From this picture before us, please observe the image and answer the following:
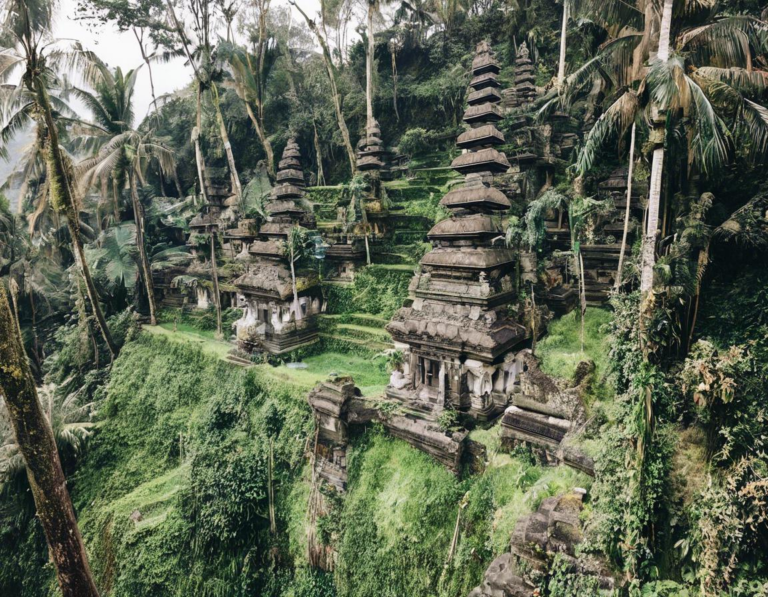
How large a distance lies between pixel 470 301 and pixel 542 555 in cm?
446

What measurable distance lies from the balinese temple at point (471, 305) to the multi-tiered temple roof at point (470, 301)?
0.8 inches

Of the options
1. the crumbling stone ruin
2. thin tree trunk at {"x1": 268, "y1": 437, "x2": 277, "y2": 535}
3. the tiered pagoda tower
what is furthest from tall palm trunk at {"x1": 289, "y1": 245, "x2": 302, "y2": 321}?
the tiered pagoda tower

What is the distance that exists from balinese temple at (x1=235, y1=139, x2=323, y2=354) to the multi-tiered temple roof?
17.1 ft

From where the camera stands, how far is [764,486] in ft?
13.9

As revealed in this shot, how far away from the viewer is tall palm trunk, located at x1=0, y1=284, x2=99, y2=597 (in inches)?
253

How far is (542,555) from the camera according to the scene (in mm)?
5109

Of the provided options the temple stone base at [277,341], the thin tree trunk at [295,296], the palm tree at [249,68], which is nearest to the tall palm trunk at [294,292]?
the thin tree trunk at [295,296]

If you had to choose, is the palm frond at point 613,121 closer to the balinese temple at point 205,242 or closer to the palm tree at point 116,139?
the balinese temple at point 205,242

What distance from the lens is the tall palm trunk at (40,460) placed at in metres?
6.42

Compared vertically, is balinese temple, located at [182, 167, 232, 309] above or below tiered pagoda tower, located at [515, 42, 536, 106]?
below

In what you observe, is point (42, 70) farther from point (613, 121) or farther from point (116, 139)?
point (613, 121)

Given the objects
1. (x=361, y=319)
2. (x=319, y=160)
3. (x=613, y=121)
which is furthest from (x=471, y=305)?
(x=319, y=160)

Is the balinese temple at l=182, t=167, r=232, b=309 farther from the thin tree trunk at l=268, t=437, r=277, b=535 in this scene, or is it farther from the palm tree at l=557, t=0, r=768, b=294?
the palm tree at l=557, t=0, r=768, b=294

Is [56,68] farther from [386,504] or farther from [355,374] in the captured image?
[386,504]
